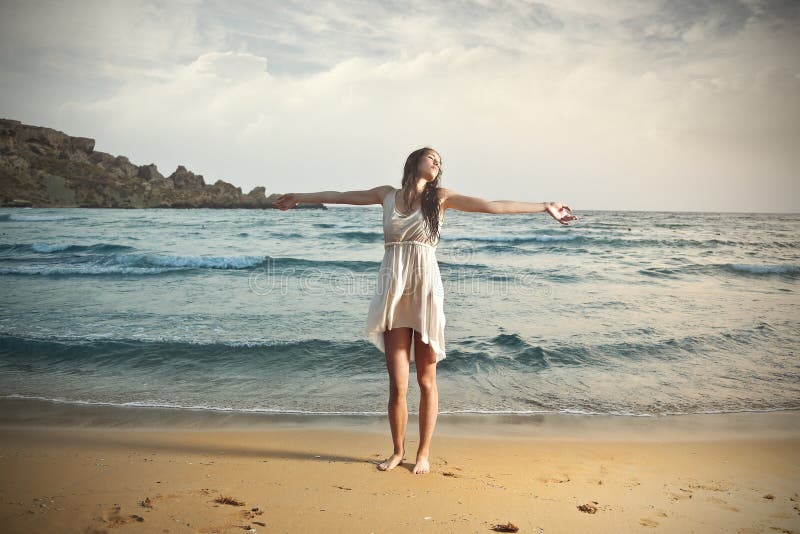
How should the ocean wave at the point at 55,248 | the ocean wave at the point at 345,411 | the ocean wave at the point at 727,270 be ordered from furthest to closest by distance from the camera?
the ocean wave at the point at 55,248, the ocean wave at the point at 727,270, the ocean wave at the point at 345,411

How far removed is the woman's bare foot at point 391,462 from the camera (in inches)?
131

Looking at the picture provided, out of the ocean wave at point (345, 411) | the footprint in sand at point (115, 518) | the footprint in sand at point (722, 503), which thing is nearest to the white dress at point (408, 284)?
the footprint in sand at point (115, 518)

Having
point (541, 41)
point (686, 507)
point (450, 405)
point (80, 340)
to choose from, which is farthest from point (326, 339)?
point (541, 41)

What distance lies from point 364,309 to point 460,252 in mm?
13185

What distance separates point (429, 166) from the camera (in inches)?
126

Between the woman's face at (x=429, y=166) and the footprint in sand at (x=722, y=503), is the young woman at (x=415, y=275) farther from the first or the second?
the footprint in sand at (x=722, y=503)

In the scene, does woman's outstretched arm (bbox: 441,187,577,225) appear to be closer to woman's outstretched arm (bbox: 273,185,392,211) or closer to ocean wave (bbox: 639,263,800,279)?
woman's outstretched arm (bbox: 273,185,392,211)

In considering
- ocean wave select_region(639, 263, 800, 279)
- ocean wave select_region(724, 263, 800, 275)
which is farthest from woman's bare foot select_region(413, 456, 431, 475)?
ocean wave select_region(724, 263, 800, 275)

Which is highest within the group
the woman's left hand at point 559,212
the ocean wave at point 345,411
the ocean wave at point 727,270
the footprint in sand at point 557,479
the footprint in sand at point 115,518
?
the woman's left hand at point 559,212

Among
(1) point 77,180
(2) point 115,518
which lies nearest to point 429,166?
(2) point 115,518

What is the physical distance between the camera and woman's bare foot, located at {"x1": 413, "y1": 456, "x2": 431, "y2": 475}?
3.27 m

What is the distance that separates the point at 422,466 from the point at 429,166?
2057 mm

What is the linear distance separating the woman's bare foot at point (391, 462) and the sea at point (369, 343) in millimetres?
1358

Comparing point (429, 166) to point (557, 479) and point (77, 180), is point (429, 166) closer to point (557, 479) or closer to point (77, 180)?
point (557, 479)
